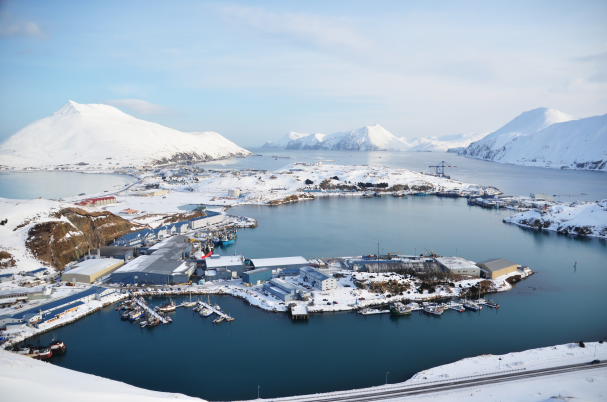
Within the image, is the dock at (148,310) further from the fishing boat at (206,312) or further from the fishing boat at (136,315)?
the fishing boat at (206,312)

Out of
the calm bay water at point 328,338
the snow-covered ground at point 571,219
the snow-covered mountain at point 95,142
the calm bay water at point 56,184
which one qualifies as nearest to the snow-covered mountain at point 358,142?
the snow-covered mountain at point 95,142

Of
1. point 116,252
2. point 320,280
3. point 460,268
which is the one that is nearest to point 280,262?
point 320,280

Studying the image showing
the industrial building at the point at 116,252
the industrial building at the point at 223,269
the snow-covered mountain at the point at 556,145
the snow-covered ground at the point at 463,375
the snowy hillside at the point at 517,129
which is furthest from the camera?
the snowy hillside at the point at 517,129

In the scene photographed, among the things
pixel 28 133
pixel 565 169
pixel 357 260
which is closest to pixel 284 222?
pixel 357 260

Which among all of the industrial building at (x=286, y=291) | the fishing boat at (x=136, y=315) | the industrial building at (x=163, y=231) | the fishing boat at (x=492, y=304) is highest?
the industrial building at (x=163, y=231)

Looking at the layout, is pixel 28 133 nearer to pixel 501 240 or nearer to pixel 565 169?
pixel 501 240

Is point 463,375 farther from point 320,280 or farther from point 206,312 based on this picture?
point 206,312
